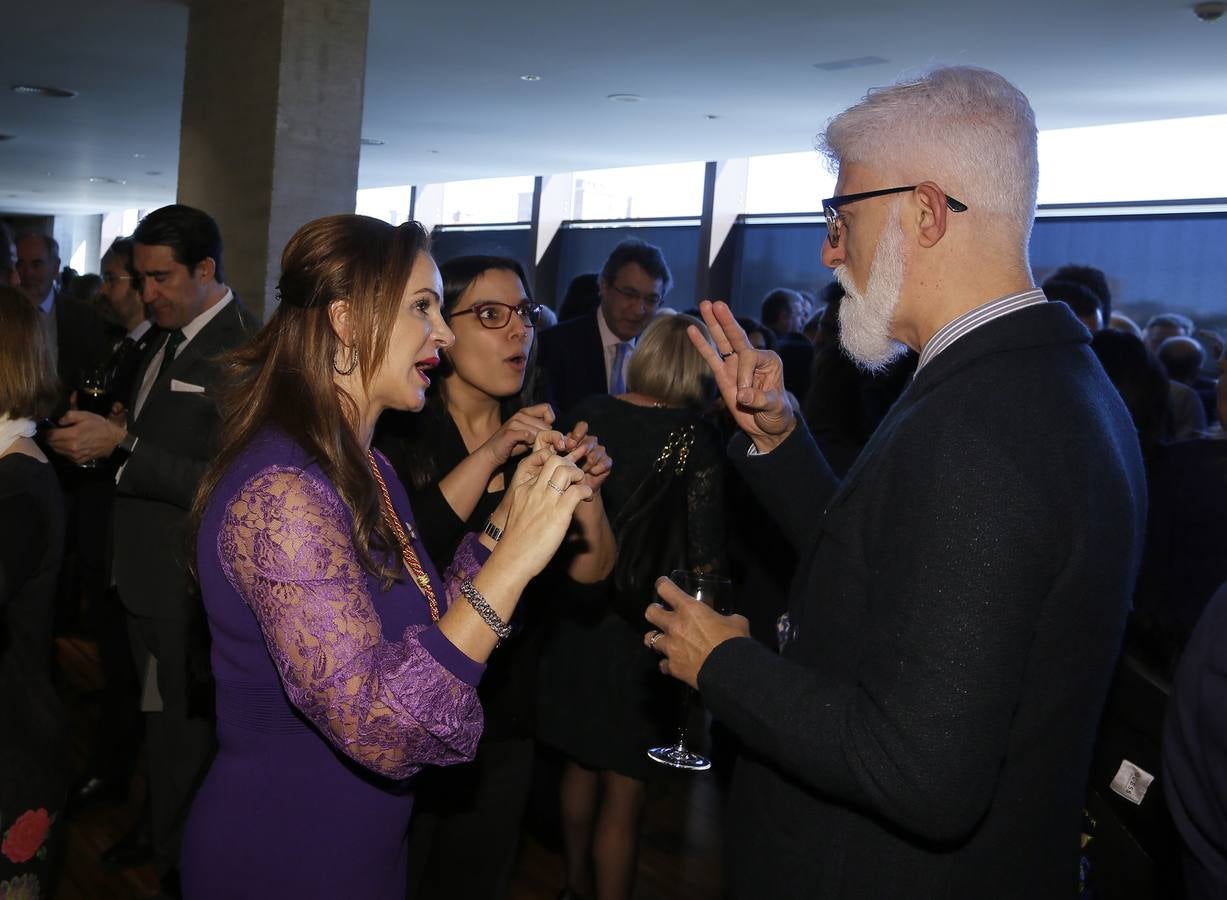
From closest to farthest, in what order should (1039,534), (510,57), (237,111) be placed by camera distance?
(1039,534), (237,111), (510,57)

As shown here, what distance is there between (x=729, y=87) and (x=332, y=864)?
7.25m

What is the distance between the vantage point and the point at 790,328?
7.22m

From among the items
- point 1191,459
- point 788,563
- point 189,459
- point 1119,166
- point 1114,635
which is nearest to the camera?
point 1114,635

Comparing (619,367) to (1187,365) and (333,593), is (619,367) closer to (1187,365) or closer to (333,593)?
(1187,365)

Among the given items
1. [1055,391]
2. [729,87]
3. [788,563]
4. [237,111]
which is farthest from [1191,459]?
[729,87]

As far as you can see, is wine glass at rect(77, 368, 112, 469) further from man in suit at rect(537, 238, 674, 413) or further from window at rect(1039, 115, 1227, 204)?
window at rect(1039, 115, 1227, 204)

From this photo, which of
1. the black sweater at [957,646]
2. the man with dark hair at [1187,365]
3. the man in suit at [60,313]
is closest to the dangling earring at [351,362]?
the black sweater at [957,646]

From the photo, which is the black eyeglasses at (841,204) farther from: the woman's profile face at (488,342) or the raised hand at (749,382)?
the woman's profile face at (488,342)

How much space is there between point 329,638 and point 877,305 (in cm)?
89

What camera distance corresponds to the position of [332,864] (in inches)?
60.0

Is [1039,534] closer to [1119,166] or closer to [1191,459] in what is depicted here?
[1191,459]

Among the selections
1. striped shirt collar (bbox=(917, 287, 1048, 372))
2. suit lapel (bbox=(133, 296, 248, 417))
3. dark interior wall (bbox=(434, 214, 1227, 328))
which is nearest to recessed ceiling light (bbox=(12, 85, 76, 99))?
dark interior wall (bbox=(434, 214, 1227, 328))

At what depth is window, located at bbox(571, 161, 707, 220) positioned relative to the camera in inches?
475

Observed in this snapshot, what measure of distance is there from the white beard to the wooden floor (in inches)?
91.9
